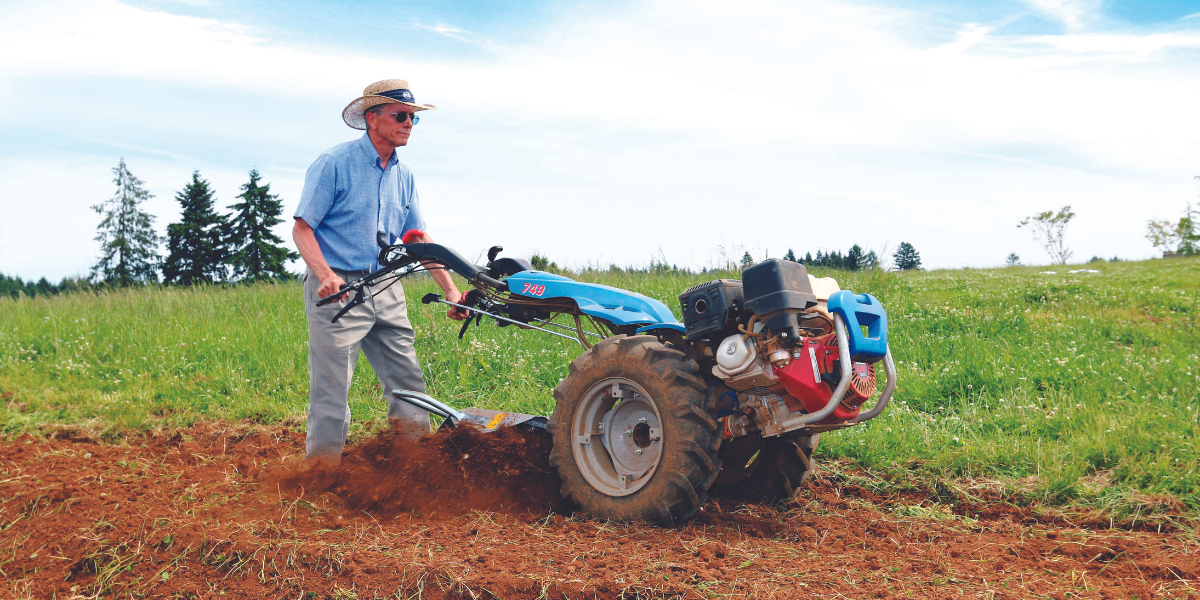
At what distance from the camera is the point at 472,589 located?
9.84 feet

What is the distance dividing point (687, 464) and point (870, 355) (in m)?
0.95

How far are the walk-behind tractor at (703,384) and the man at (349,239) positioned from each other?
0.29 meters

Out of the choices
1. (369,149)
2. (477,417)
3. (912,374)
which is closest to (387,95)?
(369,149)

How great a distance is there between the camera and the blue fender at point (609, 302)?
416 cm

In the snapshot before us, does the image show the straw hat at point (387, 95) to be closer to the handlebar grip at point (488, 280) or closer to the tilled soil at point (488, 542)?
the handlebar grip at point (488, 280)

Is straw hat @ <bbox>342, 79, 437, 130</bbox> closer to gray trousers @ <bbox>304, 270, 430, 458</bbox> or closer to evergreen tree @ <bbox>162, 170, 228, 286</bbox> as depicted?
gray trousers @ <bbox>304, 270, 430, 458</bbox>

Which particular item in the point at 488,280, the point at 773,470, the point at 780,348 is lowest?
the point at 773,470

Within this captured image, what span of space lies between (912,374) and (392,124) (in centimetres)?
456

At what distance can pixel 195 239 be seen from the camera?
122 feet

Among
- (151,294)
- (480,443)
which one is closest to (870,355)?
(480,443)

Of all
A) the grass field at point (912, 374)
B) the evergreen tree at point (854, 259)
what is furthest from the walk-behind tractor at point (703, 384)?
the evergreen tree at point (854, 259)

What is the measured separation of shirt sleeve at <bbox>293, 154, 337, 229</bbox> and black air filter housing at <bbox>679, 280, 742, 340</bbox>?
2236 mm

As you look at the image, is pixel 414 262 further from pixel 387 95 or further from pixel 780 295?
pixel 780 295

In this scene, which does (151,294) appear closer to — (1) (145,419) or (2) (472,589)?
(1) (145,419)
